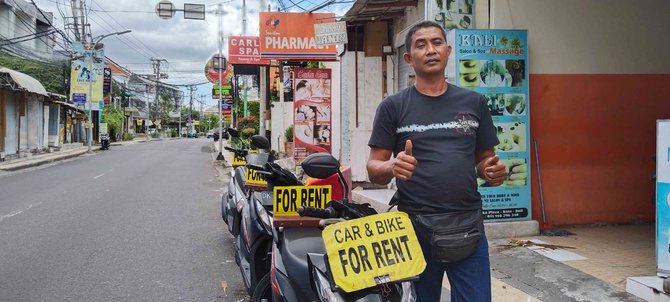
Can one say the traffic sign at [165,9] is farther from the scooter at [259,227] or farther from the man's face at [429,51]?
the man's face at [429,51]

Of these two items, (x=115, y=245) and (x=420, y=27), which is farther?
(x=115, y=245)

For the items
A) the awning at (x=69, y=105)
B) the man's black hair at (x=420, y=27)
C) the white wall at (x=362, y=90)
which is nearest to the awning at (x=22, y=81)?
the awning at (x=69, y=105)

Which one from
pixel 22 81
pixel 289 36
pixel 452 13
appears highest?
pixel 289 36

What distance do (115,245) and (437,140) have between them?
534cm

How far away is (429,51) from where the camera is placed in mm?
2359

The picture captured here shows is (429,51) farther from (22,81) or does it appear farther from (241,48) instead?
(22,81)

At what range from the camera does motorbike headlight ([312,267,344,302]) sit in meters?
2.32

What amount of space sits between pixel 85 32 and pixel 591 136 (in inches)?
1270

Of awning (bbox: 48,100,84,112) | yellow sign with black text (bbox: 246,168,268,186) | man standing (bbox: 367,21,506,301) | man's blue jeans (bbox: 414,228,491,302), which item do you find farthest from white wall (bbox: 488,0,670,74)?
awning (bbox: 48,100,84,112)

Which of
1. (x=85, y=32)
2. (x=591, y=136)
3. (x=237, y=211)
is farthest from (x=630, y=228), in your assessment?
(x=85, y=32)

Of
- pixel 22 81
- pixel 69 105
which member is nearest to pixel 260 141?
pixel 22 81

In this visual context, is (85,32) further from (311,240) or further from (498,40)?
(311,240)

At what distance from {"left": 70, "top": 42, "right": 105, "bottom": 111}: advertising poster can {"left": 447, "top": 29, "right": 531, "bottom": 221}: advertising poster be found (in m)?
27.2

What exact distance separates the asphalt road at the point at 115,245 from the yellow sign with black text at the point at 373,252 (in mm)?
2709
